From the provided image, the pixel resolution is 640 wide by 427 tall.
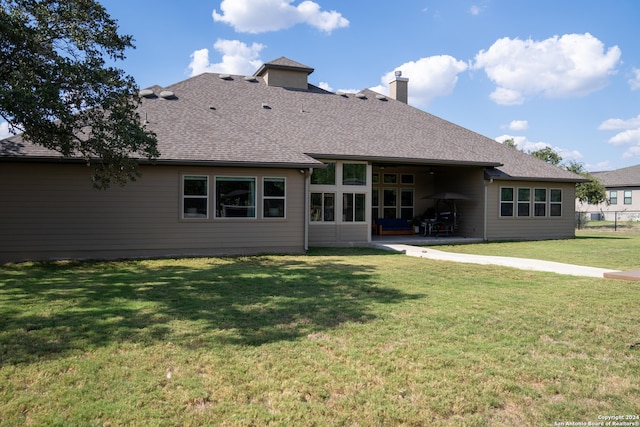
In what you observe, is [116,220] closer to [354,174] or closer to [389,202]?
[354,174]

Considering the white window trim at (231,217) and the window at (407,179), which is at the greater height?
the window at (407,179)

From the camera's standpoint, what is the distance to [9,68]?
8547 mm

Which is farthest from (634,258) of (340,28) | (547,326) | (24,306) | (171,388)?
(24,306)

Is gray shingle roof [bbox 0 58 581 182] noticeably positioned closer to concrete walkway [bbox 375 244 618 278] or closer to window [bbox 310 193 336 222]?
window [bbox 310 193 336 222]

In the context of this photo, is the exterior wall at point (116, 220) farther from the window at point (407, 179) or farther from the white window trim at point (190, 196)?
the window at point (407, 179)

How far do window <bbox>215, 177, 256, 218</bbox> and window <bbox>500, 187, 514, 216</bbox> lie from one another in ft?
35.7

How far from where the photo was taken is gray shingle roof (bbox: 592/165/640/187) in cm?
4134

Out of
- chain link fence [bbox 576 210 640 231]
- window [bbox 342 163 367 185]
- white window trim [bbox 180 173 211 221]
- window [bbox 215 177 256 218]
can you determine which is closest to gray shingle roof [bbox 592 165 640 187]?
chain link fence [bbox 576 210 640 231]

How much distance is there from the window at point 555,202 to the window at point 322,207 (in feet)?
34.3

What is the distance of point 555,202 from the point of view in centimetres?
1964

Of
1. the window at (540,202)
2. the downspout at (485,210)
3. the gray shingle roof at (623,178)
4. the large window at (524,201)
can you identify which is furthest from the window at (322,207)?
the gray shingle roof at (623,178)

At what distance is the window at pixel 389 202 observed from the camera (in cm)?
2061

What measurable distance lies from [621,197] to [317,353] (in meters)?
47.7

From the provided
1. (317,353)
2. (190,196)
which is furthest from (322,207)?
(317,353)
